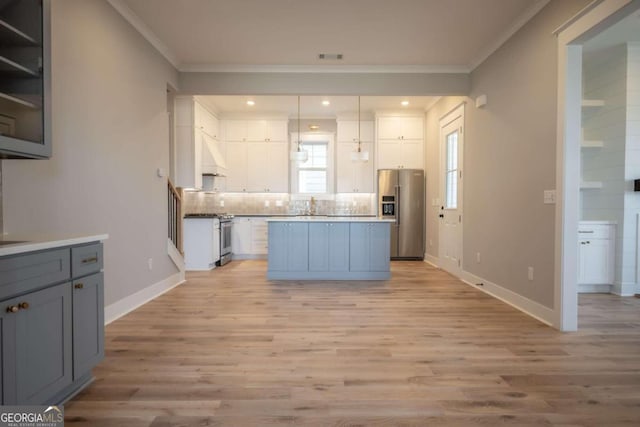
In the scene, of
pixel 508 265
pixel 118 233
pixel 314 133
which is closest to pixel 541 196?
pixel 508 265

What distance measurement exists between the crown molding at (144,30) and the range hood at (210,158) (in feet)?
6.02

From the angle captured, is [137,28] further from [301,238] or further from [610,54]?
[610,54]

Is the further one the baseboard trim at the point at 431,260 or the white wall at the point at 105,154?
the baseboard trim at the point at 431,260

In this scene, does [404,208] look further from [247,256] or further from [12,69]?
[12,69]

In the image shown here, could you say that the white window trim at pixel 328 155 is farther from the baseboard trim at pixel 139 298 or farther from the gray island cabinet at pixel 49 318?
the gray island cabinet at pixel 49 318

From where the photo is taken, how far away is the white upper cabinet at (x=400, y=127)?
7.04 metres

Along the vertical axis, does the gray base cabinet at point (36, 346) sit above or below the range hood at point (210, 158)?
below

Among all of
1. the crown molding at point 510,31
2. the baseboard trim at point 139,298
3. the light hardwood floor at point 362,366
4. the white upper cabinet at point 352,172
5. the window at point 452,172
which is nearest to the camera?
the light hardwood floor at point 362,366

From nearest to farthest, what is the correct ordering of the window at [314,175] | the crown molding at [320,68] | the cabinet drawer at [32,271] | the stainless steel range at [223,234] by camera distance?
1. the cabinet drawer at [32,271]
2. the crown molding at [320,68]
3. the stainless steel range at [223,234]
4. the window at [314,175]

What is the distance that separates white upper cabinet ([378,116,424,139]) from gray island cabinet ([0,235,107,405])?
6.05 meters

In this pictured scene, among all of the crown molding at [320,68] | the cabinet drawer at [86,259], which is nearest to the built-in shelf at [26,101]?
the cabinet drawer at [86,259]

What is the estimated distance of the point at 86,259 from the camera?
6.33ft

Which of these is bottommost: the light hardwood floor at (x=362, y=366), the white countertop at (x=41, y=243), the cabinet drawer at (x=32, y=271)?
the light hardwood floor at (x=362, y=366)

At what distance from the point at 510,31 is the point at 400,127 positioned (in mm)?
3334
